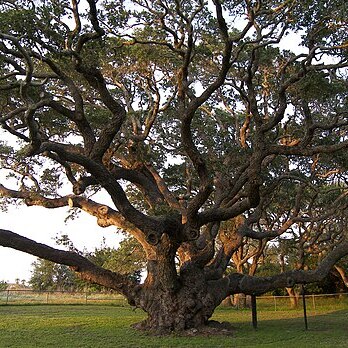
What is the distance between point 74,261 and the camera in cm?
1219

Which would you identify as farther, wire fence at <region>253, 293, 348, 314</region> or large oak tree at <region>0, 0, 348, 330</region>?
wire fence at <region>253, 293, 348, 314</region>

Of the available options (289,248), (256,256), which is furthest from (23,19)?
(289,248)

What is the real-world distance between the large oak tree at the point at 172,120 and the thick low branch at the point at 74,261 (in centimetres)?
3

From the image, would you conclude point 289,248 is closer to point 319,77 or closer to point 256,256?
point 256,256

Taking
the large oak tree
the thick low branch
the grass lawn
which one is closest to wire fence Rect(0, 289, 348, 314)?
the large oak tree

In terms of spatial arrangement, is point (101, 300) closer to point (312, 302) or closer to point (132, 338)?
point (312, 302)

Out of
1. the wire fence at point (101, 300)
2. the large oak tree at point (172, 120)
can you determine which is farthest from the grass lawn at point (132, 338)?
the wire fence at point (101, 300)

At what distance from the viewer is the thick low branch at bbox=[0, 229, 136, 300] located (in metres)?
11.4

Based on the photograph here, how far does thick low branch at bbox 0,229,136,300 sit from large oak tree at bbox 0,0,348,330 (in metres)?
0.03

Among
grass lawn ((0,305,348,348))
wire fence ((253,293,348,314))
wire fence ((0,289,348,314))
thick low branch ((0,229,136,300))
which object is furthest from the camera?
wire fence ((253,293,348,314))

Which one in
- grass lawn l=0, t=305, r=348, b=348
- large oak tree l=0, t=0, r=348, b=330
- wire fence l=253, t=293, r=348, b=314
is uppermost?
large oak tree l=0, t=0, r=348, b=330

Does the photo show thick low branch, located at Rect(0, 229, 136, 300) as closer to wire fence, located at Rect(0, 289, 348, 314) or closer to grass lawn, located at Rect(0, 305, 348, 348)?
grass lawn, located at Rect(0, 305, 348, 348)

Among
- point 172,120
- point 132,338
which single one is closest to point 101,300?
point 172,120

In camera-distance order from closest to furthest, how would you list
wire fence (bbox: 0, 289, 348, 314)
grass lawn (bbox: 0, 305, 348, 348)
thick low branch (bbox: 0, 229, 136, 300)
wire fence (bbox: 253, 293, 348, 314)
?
grass lawn (bbox: 0, 305, 348, 348) → thick low branch (bbox: 0, 229, 136, 300) → wire fence (bbox: 0, 289, 348, 314) → wire fence (bbox: 253, 293, 348, 314)
